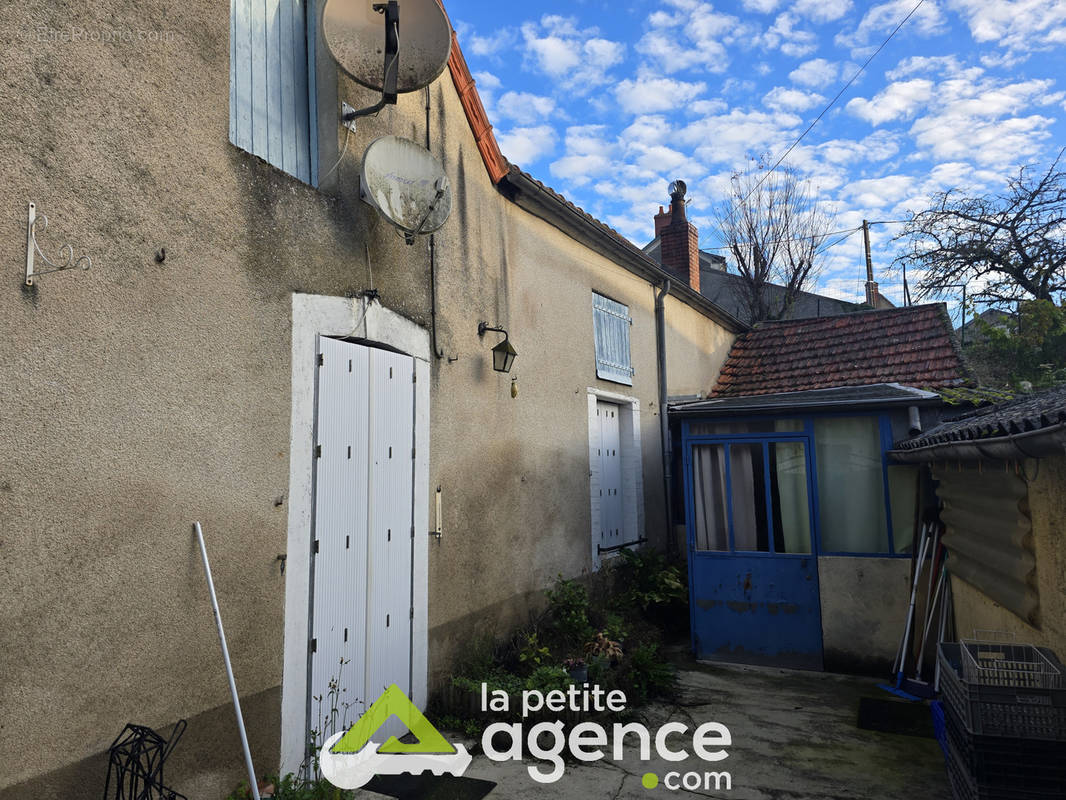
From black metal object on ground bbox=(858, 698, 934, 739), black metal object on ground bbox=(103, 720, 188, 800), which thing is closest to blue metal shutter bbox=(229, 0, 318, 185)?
black metal object on ground bbox=(103, 720, 188, 800)

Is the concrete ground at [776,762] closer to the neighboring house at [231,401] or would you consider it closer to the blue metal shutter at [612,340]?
the neighboring house at [231,401]

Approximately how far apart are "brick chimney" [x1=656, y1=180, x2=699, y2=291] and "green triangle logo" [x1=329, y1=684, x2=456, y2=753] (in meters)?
9.31

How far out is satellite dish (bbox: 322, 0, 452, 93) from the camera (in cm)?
457

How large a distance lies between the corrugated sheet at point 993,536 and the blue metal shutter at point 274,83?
478cm

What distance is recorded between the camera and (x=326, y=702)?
13.9 ft

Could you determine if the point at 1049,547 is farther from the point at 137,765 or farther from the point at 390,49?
the point at 390,49

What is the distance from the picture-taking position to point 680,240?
12.6 metres

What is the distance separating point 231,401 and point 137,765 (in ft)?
5.77

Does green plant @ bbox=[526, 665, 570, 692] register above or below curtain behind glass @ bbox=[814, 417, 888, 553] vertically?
below

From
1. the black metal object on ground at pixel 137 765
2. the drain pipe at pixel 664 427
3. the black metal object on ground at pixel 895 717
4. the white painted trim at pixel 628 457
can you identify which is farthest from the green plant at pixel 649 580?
the black metal object on ground at pixel 137 765

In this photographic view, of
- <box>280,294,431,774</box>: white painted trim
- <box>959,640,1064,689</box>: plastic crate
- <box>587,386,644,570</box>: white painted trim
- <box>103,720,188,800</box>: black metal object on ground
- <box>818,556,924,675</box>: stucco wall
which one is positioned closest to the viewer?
<box>103,720,188,800</box>: black metal object on ground

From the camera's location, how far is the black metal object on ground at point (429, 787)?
4133 mm

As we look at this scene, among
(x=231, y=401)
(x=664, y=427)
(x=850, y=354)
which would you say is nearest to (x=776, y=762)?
(x=231, y=401)

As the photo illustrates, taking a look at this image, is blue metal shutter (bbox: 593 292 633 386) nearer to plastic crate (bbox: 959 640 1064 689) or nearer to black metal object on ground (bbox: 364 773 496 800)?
black metal object on ground (bbox: 364 773 496 800)
